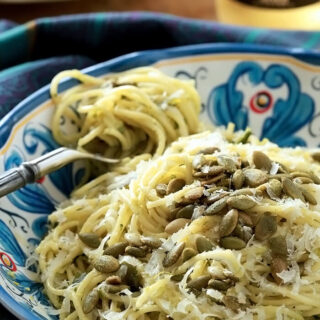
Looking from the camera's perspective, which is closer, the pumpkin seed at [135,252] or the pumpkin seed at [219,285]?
the pumpkin seed at [219,285]

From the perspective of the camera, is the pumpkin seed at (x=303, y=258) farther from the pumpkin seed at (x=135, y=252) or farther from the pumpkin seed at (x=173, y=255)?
the pumpkin seed at (x=135, y=252)

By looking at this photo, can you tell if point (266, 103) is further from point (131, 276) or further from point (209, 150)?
point (131, 276)

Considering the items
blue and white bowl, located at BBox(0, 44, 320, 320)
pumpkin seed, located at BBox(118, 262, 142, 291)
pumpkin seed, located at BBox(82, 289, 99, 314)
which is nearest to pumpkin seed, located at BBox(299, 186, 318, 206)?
pumpkin seed, located at BBox(118, 262, 142, 291)

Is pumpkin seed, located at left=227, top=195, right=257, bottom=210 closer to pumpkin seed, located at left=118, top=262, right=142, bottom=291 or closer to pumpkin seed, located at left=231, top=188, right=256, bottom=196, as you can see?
pumpkin seed, located at left=231, top=188, right=256, bottom=196

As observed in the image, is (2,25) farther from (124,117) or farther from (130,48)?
(124,117)

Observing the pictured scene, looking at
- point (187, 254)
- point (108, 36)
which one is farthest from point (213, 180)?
point (108, 36)

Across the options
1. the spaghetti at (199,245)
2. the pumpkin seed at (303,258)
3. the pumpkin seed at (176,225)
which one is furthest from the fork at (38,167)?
the pumpkin seed at (303,258)
